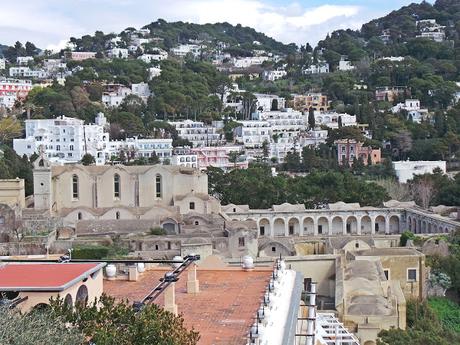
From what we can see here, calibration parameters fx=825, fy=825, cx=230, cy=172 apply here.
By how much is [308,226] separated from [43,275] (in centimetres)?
3322

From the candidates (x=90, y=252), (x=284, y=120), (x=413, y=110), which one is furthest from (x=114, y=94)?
(x=90, y=252)

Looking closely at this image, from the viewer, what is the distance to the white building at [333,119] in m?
72.8

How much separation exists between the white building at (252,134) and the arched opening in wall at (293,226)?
1083 inches

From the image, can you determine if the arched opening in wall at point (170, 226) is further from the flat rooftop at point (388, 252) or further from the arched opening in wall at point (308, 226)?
the arched opening in wall at point (308, 226)

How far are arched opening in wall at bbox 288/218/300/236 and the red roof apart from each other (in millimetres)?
31797

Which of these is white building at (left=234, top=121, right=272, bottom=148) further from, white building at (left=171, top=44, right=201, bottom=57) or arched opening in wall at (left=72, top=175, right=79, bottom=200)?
white building at (left=171, top=44, right=201, bottom=57)

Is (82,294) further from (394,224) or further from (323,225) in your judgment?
(394,224)

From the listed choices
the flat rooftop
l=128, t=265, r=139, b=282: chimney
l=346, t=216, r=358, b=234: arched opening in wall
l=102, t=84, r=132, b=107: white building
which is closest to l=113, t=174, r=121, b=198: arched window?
the flat rooftop

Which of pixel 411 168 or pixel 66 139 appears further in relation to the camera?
pixel 66 139

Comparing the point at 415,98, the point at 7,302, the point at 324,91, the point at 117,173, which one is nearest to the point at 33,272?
the point at 7,302

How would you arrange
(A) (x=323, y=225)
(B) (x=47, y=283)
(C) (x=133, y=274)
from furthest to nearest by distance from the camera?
(A) (x=323, y=225)
(C) (x=133, y=274)
(B) (x=47, y=283)

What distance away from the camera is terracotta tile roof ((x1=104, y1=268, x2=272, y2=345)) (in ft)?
31.4

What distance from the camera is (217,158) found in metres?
62.6

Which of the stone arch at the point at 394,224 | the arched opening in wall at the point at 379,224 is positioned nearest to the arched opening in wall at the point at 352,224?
the arched opening in wall at the point at 379,224
